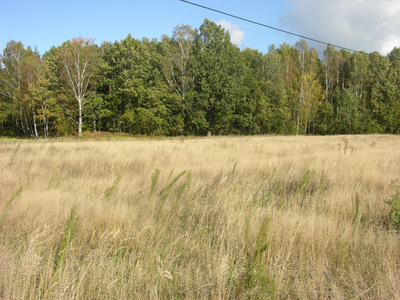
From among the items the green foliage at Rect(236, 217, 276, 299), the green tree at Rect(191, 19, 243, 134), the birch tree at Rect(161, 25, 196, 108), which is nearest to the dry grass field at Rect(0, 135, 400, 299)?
the green foliage at Rect(236, 217, 276, 299)

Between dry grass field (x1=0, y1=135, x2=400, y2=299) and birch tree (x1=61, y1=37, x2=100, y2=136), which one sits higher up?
birch tree (x1=61, y1=37, x2=100, y2=136)

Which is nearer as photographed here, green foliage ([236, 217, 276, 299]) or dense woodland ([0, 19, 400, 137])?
green foliage ([236, 217, 276, 299])

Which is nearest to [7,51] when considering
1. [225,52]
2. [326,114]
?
[225,52]

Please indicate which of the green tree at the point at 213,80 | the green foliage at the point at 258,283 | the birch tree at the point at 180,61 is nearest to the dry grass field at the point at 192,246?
the green foliage at the point at 258,283

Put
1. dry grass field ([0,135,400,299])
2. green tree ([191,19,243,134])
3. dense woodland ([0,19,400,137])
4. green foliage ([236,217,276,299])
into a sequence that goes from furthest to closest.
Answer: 1. dense woodland ([0,19,400,137])
2. green tree ([191,19,243,134])
3. dry grass field ([0,135,400,299])
4. green foliage ([236,217,276,299])

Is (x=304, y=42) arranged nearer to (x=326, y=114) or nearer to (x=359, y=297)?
(x=326, y=114)

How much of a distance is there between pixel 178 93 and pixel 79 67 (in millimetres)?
14969

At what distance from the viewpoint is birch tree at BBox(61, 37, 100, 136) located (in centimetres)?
3503

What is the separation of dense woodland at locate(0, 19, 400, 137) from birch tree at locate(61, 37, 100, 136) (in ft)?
0.48

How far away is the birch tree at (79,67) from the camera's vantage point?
115ft

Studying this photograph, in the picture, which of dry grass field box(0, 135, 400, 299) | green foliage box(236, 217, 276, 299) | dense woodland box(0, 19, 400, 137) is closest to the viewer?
green foliage box(236, 217, 276, 299)

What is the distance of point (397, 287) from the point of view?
6.58ft

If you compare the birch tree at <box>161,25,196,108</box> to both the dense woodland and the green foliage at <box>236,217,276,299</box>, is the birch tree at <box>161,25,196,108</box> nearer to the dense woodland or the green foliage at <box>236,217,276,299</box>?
the dense woodland

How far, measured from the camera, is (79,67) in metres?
36.2
